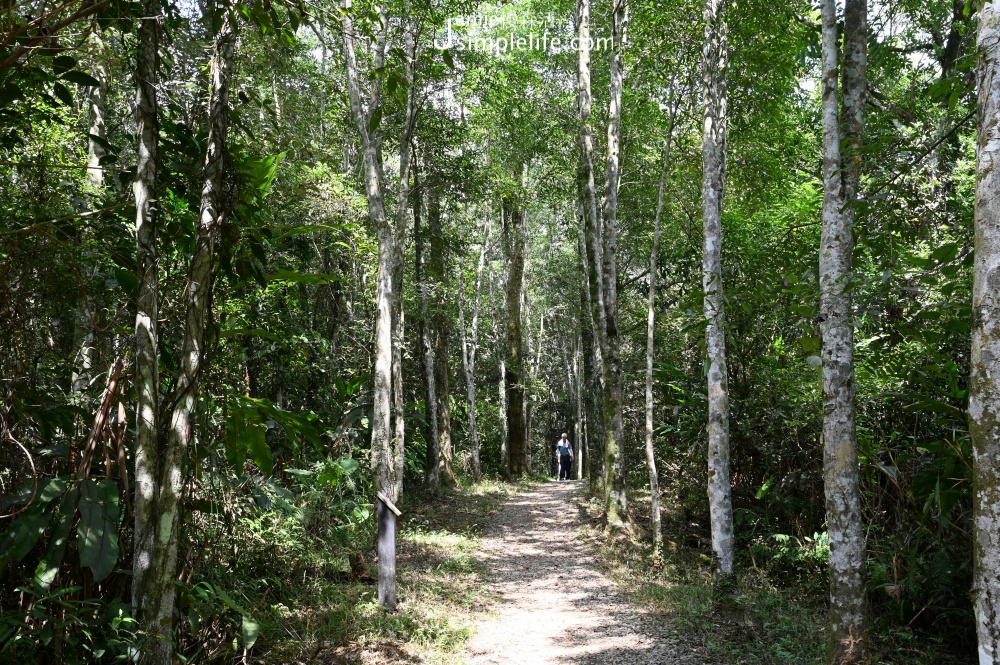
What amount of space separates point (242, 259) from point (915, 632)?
6.67m

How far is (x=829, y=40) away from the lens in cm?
499

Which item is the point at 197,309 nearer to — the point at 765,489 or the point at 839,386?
the point at 839,386

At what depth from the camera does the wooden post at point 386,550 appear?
6332mm

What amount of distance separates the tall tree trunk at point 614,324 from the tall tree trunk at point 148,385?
8830 millimetres

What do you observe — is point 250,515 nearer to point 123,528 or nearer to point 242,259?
point 123,528

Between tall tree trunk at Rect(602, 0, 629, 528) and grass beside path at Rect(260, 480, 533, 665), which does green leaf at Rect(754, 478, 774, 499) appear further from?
grass beside path at Rect(260, 480, 533, 665)

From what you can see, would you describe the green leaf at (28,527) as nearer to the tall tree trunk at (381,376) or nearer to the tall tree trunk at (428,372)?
the tall tree trunk at (381,376)

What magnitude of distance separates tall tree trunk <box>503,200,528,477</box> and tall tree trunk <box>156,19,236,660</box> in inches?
616

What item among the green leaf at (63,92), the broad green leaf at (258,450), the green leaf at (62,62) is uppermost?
the green leaf at (62,62)

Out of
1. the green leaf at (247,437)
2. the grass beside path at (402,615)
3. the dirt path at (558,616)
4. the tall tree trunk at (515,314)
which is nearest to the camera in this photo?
the green leaf at (247,437)

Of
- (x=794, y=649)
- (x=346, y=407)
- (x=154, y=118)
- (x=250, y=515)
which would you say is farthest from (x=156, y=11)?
(x=346, y=407)

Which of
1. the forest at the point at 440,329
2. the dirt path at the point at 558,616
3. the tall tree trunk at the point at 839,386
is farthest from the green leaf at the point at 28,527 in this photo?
the tall tree trunk at the point at 839,386

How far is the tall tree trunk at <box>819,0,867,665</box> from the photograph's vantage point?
4.67 m

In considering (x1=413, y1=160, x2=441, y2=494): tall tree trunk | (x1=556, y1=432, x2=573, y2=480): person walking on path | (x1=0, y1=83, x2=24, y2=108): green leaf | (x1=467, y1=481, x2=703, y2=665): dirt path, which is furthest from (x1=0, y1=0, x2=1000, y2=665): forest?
(x1=556, y1=432, x2=573, y2=480): person walking on path
